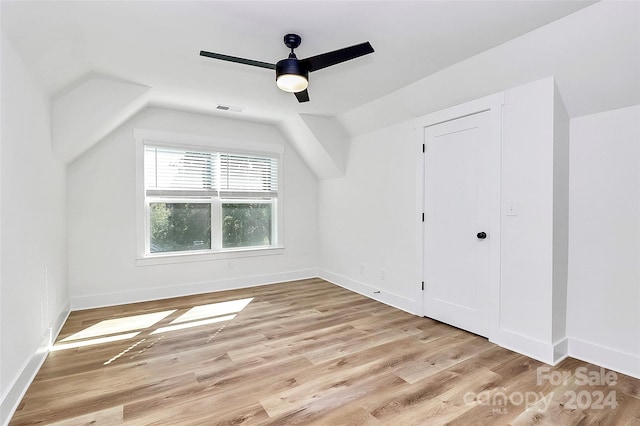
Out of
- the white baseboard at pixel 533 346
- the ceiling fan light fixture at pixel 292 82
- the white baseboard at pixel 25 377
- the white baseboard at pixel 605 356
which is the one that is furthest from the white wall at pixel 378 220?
the white baseboard at pixel 25 377

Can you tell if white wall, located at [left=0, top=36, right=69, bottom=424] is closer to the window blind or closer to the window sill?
the window sill

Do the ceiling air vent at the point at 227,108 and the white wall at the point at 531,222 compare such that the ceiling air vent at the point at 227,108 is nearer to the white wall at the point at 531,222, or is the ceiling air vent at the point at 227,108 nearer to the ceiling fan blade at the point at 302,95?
the ceiling fan blade at the point at 302,95

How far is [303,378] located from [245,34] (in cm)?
256

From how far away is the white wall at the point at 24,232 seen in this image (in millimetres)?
1838

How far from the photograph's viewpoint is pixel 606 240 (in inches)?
94.5

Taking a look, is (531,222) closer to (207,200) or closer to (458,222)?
(458,222)

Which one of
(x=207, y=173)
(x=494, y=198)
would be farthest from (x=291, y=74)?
(x=207, y=173)

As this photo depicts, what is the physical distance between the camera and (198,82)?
320 cm

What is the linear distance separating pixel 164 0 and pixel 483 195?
9.59 feet

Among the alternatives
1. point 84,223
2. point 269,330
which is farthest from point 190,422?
point 84,223

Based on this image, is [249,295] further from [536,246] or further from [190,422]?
[536,246]

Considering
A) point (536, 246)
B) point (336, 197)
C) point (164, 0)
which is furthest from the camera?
point (336, 197)

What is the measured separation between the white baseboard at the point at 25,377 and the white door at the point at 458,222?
11.2 ft

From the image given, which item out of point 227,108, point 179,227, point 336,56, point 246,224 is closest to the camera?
point 336,56
